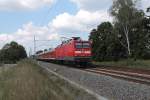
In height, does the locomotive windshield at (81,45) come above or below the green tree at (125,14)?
below

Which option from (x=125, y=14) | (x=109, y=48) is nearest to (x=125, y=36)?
(x=109, y=48)

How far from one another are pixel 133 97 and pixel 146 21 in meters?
77.1

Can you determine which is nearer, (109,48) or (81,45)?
(81,45)

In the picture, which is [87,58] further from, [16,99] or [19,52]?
[19,52]

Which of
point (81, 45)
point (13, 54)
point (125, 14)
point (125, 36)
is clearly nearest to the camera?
point (81, 45)

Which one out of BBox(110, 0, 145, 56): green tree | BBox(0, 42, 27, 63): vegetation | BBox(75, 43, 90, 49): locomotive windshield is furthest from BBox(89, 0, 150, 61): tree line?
BBox(0, 42, 27, 63): vegetation

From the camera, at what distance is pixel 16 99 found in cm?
1255

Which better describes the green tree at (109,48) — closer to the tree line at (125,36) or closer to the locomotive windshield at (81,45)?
the tree line at (125,36)

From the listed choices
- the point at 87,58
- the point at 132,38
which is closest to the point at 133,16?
the point at 132,38

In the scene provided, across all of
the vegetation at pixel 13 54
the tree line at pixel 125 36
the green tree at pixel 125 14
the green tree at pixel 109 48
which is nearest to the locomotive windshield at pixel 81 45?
the tree line at pixel 125 36

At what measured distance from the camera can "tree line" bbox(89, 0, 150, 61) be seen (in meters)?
77.1

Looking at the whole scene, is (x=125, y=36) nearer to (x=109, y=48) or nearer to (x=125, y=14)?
(x=109, y=48)

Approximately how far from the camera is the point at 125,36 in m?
82.4

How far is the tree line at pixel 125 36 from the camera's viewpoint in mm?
77125
